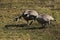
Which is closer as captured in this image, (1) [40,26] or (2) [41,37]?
(2) [41,37]

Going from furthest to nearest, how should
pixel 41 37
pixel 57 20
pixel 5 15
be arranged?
pixel 5 15 → pixel 57 20 → pixel 41 37

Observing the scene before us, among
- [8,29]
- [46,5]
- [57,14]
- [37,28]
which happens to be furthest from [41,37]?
[46,5]

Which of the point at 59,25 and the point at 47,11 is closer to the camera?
the point at 59,25

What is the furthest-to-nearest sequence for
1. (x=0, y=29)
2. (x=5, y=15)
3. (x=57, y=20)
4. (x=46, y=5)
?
(x=46, y=5), (x=5, y=15), (x=57, y=20), (x=0, y=29)

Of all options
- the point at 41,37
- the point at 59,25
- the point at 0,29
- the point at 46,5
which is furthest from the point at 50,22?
the point at 46,5

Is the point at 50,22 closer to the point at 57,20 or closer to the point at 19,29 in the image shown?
the point at 57,20

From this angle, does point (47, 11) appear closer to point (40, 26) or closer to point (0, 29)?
point (40, 26)

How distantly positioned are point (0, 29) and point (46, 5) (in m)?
4.09

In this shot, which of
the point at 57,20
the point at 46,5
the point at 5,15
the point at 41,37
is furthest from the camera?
the point at 46,5

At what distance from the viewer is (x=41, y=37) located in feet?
31.7

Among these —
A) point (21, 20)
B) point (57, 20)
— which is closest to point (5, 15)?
point (21, 20)

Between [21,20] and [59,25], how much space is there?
1767 mm

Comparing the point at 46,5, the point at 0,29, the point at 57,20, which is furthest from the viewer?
the point at 46,5

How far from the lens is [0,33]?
32.8 feet
